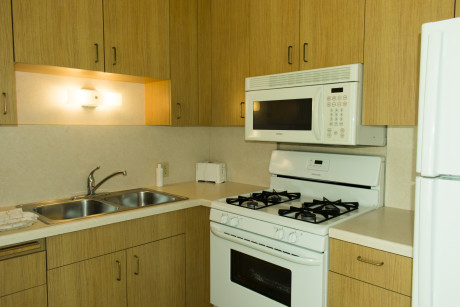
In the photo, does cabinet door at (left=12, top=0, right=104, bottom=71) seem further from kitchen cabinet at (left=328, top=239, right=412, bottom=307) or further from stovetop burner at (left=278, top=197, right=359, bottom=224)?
Answer: kitchen cabinet at (left=328, top=239, right=412, bottom=307)

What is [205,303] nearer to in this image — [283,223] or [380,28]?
[283,223]

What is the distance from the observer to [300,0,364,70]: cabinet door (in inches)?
71.2

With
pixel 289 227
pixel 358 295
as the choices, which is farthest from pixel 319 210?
pixel 358 295

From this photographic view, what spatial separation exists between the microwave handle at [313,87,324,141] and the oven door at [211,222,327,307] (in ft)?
2.07

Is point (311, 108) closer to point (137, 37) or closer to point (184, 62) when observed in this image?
point (184, 62)

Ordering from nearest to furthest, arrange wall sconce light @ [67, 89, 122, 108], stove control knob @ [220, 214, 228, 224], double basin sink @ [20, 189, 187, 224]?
stove control knob @ [220, 214, 228, 224], double basin sink @ [20, 189, 187, 224], wall sconce light @ [67, 89, 122, 108]

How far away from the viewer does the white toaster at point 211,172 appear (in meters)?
2.88

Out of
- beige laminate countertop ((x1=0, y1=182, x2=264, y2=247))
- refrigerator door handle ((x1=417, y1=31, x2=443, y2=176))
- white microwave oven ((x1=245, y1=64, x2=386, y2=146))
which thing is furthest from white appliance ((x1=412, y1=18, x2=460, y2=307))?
beige laminate countertop ((x1=0, y1=182, x2=264, y2=247))

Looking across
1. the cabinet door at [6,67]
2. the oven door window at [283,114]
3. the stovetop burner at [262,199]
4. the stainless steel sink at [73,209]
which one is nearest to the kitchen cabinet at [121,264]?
the stainless steel sink at [73,209]

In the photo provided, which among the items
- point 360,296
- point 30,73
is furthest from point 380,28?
point 30,73

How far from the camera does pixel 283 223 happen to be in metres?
1.74

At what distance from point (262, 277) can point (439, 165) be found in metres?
1.13

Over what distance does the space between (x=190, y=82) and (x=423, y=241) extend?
1910 mm

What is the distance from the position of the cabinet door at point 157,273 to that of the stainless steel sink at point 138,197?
15.2 inches
